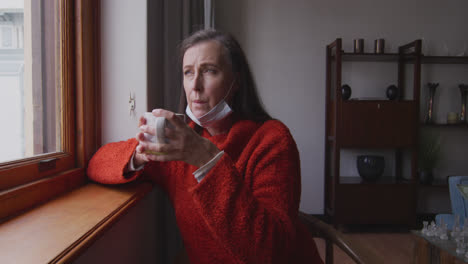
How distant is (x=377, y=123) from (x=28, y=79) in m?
2.83

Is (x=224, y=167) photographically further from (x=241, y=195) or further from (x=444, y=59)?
(x=444, y=59)

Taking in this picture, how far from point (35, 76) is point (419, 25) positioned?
3584 millimetres

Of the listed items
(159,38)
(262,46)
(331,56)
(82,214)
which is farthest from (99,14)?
(331,56)

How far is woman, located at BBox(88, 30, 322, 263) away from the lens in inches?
25.8

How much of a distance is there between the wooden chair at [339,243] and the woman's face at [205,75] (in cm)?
52

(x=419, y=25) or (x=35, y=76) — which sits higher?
(x=419, y=25)

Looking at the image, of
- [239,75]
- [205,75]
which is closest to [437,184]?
[239,75]

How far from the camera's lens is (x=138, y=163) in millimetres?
988

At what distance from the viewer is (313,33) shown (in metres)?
3.22

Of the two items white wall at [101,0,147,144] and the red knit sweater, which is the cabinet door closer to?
the red knit sweater

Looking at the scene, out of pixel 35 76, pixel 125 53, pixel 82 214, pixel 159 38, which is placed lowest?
pixel 82 214

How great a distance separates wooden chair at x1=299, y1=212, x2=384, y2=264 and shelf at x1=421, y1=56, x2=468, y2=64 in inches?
108

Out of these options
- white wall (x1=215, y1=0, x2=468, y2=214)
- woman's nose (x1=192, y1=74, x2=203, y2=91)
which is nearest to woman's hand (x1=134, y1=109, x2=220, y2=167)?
woman's nose (x1=192, y1=74, x2=203, y2=91)

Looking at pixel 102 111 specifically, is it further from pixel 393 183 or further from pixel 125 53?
pixel 393 183
